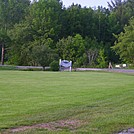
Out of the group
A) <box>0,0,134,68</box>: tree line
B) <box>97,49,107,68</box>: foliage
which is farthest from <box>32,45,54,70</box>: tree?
<box>97,49,107,68</box>: foliage

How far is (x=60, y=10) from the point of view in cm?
9250

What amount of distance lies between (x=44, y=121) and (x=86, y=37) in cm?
8060

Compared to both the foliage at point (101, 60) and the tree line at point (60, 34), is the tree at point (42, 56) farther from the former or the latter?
the foliage at point (101, 60)

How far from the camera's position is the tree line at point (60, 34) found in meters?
73.8

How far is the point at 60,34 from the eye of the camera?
91062mm

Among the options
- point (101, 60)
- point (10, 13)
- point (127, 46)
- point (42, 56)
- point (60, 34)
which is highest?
point (10, 13)

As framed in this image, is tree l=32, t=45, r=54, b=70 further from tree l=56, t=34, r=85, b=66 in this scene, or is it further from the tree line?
tree l=56, t=34, r=85, b=66

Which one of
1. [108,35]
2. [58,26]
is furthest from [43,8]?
[108,35]

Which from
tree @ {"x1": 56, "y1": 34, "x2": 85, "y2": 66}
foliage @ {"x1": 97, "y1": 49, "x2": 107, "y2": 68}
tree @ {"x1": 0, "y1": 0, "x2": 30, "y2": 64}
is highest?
tree @ {"x1": 0, "y1": 0, "x2": 30, "y2": 64}

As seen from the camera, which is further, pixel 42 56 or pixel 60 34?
pixel 60 34

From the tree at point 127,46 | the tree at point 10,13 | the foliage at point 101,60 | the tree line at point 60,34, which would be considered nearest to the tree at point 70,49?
the tree line at point 60,34

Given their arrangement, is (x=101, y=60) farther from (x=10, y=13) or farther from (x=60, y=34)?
(x=10, y=13)

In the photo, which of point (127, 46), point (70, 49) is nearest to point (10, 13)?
point (70, 49)

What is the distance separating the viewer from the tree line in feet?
242
